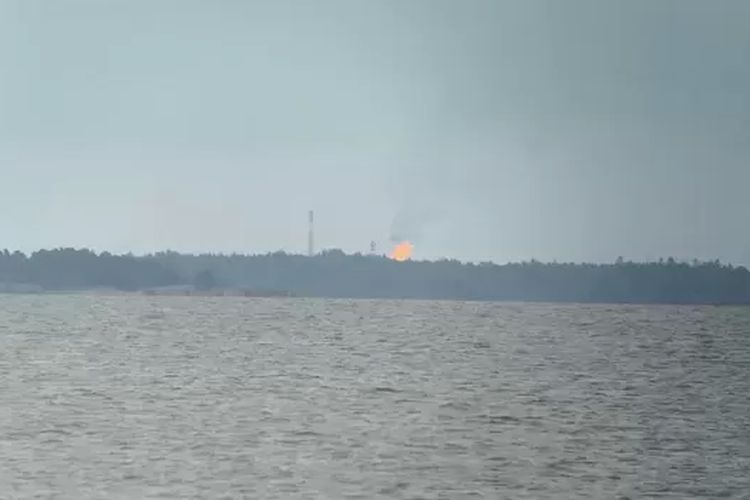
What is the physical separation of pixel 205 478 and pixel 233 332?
5250 inches

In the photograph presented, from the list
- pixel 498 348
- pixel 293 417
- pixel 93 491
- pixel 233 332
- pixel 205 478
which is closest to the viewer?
pixel 93 491

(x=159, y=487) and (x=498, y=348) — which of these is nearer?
(x=159, y=487)

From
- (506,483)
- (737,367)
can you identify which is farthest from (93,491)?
(737,367)

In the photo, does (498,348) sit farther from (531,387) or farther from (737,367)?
(531,387)

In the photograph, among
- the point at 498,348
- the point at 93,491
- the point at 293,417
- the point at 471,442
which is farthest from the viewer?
the point at 498,348

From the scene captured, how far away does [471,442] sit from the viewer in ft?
180

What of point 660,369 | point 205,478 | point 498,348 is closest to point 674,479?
point 205,478

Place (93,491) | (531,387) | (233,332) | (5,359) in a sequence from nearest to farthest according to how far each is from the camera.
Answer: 1. (93,491)
2. (531,387)
3. (5,359)
4. (233,332)

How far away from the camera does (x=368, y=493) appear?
4231cm

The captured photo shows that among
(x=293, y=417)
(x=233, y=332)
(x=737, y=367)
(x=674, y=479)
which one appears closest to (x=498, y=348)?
(x=737, y=367)

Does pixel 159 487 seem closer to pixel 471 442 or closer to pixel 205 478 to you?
pixel 205 478

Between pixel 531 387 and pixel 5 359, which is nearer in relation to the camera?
pixel 531 387

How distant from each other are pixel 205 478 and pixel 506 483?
28.0ft

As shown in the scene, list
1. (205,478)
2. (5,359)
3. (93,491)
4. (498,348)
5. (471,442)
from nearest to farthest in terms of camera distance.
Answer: (93,491) → (205,478) → (471,442) → (5,359) → (498,348)
